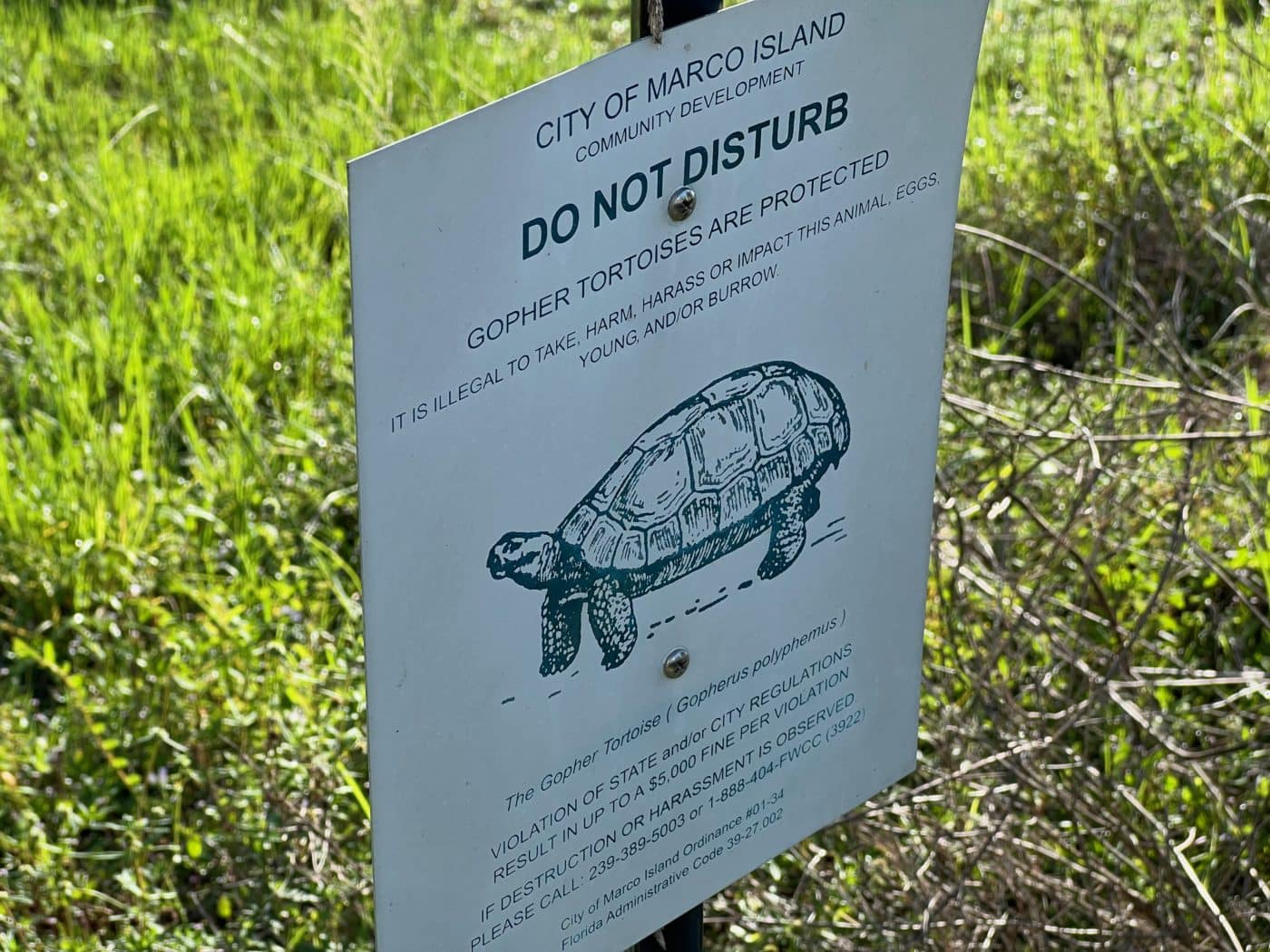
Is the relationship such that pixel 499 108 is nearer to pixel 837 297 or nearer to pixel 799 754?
pixel 837 297

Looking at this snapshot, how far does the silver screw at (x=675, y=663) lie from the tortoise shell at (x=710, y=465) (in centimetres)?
9

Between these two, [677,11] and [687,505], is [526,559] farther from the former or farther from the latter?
[677,11]

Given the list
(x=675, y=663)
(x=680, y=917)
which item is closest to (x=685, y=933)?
(x=680, y=917)

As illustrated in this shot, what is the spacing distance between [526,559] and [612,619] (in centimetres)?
12

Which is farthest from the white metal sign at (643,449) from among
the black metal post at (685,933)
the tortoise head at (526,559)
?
the black metal post at (685,933)

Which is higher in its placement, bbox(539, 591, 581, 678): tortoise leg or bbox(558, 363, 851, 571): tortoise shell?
bbox(558, 363, 851, 571): tortoise shell

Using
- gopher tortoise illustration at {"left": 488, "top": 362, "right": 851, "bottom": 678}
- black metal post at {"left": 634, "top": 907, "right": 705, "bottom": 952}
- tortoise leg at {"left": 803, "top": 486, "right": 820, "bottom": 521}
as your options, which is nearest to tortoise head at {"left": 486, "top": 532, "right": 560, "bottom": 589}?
gopher tortoise illustration at {"left": 488, "top": 362, "right": 851, "bottom": 678}

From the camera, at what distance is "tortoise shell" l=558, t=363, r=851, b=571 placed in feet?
4.04

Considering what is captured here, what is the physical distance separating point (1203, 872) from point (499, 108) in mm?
1556

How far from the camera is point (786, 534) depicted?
139 centimetres

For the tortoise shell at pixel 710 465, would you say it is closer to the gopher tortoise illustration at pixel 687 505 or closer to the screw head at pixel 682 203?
the gopher tortoise illustration at pixel 687 505

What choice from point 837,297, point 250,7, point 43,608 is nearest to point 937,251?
point 837,297

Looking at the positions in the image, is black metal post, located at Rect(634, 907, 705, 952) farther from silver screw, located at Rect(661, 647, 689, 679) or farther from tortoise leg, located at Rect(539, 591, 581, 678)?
tortoise leg, located at Rect(539, 591, 581, 678)

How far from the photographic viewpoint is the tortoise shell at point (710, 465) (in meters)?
1.23
